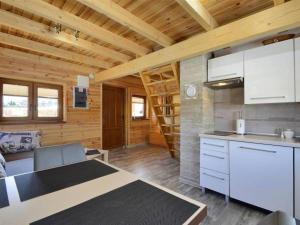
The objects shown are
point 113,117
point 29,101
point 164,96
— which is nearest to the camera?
point 29,101

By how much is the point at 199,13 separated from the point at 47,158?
2.09 metres

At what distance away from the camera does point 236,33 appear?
200cm

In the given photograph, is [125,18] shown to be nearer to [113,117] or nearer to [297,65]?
[297,65]

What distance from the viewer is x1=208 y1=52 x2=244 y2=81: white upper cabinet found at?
2.25 m

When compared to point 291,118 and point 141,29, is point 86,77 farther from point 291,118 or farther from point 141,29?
point 291,118

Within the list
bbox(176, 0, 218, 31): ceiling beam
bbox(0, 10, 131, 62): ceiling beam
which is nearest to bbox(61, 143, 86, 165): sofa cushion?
bbox(176, 0, 218, 31): ceiling beam

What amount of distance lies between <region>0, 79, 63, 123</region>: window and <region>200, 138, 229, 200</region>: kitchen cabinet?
11.0ft

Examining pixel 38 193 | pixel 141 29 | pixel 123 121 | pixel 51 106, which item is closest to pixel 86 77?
pixel 51 106

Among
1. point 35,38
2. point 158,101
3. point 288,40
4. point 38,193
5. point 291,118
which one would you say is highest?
point 35,38

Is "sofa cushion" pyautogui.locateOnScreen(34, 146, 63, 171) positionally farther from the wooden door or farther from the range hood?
the wooden door

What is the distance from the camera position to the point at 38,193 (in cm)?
87

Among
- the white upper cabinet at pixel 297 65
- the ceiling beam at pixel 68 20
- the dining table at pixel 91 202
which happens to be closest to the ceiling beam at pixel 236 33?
A: the white upper cabinet at pixel 297 65

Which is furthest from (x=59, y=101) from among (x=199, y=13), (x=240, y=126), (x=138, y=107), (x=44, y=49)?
(x=240, y=126)

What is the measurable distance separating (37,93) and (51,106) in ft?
1.30
